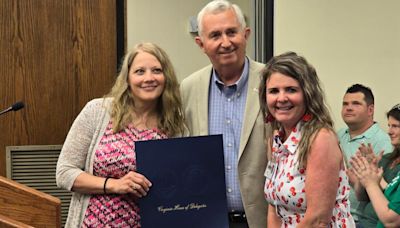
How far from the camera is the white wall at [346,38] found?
392 centimetres

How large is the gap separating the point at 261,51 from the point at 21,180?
1821 mm

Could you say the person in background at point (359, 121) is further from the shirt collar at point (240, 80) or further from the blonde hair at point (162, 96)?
the blonde hair at point (162, 96)

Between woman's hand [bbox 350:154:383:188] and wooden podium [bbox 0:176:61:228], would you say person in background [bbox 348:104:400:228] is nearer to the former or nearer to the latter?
woman's hand [bbox 350:154:383:188]

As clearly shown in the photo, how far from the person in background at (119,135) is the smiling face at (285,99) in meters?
0.47

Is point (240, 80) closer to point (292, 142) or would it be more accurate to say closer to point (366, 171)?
point (292, 142)

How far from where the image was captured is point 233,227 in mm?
2098

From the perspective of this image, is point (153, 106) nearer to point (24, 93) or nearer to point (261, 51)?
point (24, 93)

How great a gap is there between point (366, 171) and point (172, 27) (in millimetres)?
1707

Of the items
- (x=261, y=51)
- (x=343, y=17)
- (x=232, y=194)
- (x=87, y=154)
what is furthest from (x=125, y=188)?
(x=343, y=17)

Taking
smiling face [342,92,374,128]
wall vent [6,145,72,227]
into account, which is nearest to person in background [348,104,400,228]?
smiling face [342,92,374,128]

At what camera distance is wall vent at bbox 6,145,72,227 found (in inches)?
133

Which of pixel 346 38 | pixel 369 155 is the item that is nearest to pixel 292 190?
pixel 369 155

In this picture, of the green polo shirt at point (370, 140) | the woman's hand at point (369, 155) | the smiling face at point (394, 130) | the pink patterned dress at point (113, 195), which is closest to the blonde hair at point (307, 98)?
the pink patterned dress at point (113, 195)

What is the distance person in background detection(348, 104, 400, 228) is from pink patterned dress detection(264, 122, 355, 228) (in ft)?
2.43
